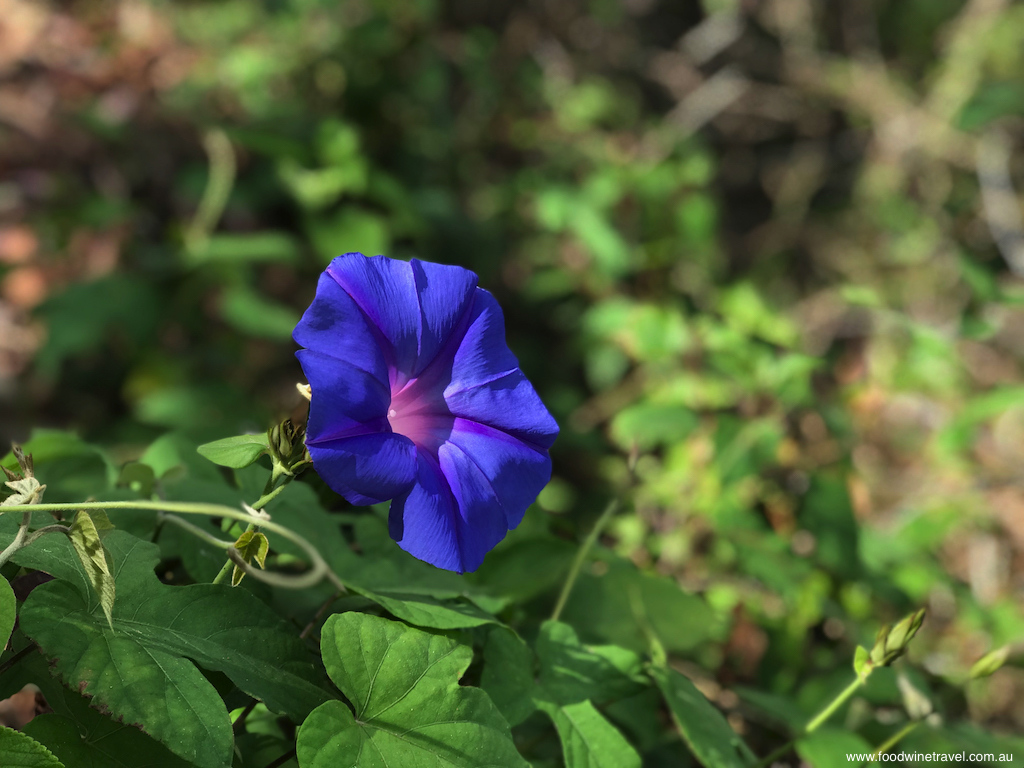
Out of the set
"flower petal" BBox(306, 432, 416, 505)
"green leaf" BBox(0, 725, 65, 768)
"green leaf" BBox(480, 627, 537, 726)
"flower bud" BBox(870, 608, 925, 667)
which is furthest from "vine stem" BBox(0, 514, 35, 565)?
"flower bud" BBox(870, 608, 925, 667)

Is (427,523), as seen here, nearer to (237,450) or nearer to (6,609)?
(237,450)

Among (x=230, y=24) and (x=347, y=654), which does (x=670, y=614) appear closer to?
(x=347, y=654)

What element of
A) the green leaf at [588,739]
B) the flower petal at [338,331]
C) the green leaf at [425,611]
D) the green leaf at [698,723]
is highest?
the flower petal at [338,331]

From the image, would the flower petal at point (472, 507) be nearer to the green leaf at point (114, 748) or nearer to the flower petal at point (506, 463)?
the flower petal at point (506, 463)

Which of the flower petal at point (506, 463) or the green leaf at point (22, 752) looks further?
the flower petal at point (506, 463)

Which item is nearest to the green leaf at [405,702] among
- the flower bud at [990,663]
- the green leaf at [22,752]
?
the green leaf at [22,752]

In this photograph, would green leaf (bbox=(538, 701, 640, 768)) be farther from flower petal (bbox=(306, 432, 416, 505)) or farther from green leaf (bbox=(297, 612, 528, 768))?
flower petal (bbox=(306, 432, 416, 505))

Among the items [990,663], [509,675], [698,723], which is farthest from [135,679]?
[990,663]
